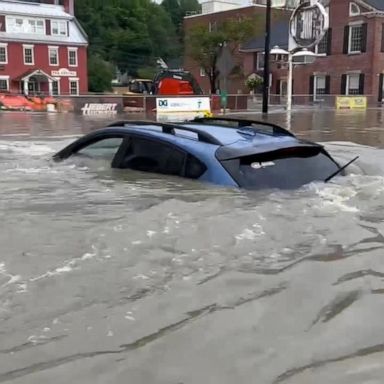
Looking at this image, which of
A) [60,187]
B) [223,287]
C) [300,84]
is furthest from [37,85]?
[223,287]

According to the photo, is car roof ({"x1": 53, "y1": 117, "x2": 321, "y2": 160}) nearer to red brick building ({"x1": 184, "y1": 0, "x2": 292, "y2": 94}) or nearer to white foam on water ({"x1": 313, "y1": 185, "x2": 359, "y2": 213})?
white foam on water ({"x1": 313, "y1": 185, "x2": 359, "y2": 213})

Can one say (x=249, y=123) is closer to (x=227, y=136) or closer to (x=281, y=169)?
(x=227, y=136)

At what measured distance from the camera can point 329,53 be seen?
2149 inches

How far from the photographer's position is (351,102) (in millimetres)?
46188

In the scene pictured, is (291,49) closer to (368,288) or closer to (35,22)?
(35,22)

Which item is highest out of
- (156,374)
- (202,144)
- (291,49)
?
(291,49)

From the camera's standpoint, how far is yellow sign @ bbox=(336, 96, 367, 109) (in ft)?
150

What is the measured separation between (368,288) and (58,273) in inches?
85.5

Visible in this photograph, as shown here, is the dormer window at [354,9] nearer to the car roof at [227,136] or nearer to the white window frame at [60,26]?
the white window frame at [60,26]

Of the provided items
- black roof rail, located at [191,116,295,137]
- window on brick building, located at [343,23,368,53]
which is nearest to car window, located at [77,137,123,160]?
black roof rail, located at [191,116,295,137]

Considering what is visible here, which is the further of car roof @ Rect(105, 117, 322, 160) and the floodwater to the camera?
car roof @ Rect(105, 117, 322, 160)

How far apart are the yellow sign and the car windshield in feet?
131

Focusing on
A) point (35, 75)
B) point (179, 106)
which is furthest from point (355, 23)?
point (35, 75)

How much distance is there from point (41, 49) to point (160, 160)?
54576 mm
